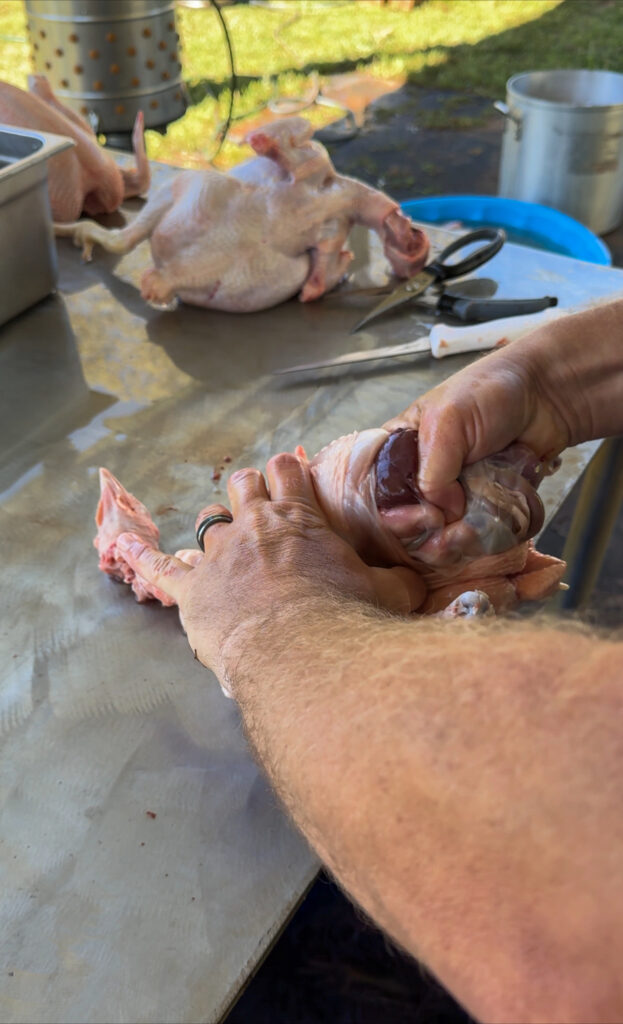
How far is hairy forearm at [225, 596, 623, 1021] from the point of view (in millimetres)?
523

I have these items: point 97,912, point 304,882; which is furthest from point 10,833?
point 304,882

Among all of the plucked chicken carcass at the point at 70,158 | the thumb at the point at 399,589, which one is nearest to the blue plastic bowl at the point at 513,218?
the plucked chicken carcass at the point at 70,158

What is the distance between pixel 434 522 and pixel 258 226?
93 cm

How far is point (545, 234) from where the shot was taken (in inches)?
99.9

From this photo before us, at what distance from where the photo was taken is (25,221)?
1704mm

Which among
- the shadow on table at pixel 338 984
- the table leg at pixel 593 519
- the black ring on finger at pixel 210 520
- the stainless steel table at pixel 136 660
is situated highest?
the black ring on finger at pixel 210 520

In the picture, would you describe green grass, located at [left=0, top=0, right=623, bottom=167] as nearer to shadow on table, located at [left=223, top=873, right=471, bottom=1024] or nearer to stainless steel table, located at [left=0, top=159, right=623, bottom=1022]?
stainless steel table, located at [left=0, top=159, right=623, bottom=1022]

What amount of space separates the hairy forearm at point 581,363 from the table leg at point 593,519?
0.88 ft

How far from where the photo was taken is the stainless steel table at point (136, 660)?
0.84 metres

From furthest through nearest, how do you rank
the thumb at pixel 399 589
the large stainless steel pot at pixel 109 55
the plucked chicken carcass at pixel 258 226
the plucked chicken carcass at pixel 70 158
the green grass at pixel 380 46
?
the green grass at pixel 380 46 → the large stainless steel pot at pixel 109 55 → the plucked chicken carcass at pixel 70 158 → the plucked chicken carcass at pixel 258 226 → the thumb at pixel 399 589

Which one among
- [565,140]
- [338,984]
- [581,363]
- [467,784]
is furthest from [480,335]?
[565,140]

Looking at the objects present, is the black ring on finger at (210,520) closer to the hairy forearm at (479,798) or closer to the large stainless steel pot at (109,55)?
the hairy forearm at (479,798)

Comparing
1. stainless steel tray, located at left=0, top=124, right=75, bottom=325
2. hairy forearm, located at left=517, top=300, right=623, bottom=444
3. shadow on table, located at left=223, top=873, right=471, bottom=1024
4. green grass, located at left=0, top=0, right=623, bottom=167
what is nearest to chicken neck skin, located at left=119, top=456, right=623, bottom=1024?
hairy forearm, located at left=517, top=300, right=623, bottom=444

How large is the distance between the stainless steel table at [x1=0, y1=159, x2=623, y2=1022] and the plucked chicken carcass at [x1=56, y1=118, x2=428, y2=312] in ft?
0.25
